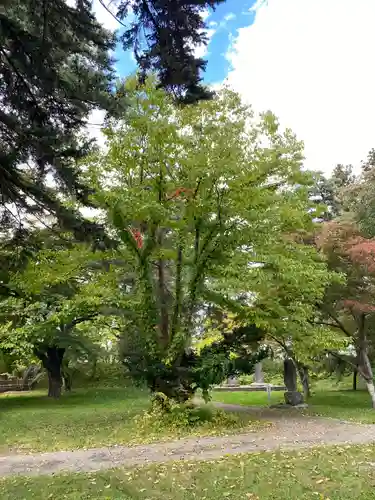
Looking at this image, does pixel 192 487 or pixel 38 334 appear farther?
pixel 38 334

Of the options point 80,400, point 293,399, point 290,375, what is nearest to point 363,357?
point 293,399

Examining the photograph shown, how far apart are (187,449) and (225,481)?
2.23 metres

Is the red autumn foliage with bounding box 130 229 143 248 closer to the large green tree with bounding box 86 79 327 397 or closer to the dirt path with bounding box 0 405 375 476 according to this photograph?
the large green tree with bounding box 86 79 327 397

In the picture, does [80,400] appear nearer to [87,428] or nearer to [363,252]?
[87,428]

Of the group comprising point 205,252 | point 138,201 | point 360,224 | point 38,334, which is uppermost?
point 360,224

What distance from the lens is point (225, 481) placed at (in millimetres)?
5090

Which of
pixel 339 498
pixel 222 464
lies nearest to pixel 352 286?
pixel 222 464

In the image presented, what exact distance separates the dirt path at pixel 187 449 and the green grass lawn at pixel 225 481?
0.57 meters

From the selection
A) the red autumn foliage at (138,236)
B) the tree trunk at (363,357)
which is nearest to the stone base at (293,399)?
the tree trunk at (363,357)

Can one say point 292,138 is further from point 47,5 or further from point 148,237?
point 47,5

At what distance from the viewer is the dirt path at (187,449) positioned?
6.29m

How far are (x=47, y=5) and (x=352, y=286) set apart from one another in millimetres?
12475

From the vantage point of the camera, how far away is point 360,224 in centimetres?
1408

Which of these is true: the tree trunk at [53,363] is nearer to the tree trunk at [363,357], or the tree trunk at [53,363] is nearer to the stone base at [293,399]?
the stone base at [293,399]
